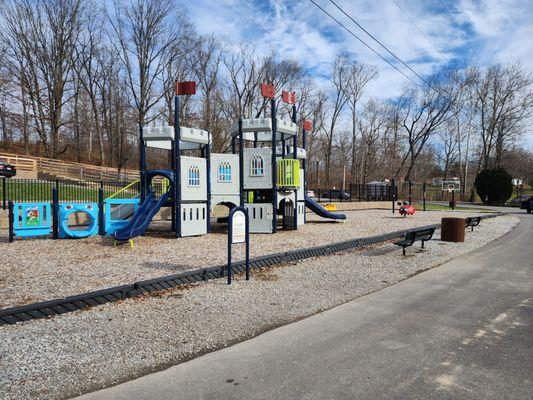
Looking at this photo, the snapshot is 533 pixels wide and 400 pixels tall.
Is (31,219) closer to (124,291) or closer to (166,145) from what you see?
(166,145)

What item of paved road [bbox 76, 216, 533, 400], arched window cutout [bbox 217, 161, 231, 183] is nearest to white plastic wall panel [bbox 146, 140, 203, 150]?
arched window cutout [bbox 217, 161, 231, 183]

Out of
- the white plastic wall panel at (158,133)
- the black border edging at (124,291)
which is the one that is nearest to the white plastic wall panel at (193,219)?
the white plastic wall panel at (158,133)

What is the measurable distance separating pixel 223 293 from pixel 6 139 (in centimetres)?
6038

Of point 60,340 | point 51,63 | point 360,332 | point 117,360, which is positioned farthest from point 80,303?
point 51,63

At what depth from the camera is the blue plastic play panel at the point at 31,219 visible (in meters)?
11.5

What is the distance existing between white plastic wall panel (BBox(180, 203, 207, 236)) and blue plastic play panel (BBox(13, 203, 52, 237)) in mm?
4078

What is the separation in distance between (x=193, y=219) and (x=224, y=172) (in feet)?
6.99

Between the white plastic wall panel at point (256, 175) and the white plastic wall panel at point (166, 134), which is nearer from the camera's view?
the white plastic wall panel at point (166, 134)

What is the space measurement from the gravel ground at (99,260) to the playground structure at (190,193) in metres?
0.56

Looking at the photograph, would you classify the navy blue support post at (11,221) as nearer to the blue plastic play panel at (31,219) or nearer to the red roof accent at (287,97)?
the blue plastic play panel at (31,219)

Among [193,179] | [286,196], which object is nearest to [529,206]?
[286,196]

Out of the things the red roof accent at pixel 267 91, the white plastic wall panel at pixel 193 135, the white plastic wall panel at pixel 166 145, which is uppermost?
the red roof accent at pixel 267 91

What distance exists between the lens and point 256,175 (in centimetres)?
1458

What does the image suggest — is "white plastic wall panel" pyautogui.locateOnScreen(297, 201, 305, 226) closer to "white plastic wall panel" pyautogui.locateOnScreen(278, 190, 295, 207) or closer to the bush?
"white plastic wall panel" pyautogui.locateOnScreen(278, 190, 295, 207)
